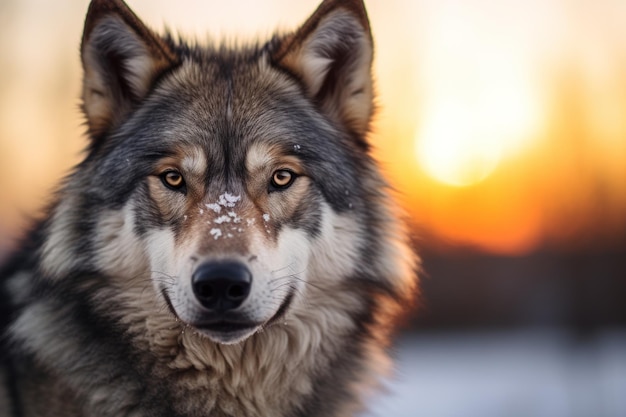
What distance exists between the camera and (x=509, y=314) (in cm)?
1912

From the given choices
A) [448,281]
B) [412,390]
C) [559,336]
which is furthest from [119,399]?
[448,281]

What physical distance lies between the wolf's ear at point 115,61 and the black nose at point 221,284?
1.16 metres

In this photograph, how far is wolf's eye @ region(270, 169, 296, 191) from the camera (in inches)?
134

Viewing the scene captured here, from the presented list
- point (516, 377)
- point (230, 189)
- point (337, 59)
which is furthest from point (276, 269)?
point (516, 377)

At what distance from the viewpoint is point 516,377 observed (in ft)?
42.3

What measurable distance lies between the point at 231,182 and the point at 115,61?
3.06ft

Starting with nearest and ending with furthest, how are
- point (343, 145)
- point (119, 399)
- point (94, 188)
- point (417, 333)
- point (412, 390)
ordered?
point (119, 399), point (94, 188), point (343, 145), point (412, 390), point (417, 333)

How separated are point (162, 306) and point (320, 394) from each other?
2.83 feet

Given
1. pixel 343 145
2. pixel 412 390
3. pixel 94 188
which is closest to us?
pixel 94 188

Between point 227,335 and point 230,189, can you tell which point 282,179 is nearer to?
point 230,189

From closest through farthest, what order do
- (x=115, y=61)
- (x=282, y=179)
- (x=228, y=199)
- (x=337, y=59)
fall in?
(x=228, y=199), (x=282, y=179), (x=115, y=61), (x=337, y=59)

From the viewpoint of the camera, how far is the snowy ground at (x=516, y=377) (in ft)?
34.6

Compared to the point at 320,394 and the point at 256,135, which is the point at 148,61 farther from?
the point at 320,394

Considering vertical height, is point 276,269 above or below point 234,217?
below
